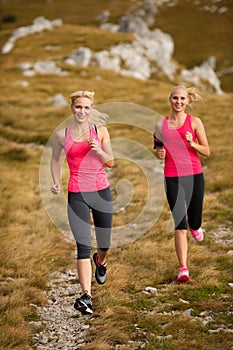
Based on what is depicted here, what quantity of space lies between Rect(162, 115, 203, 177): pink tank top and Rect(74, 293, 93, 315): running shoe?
2648 millimetres

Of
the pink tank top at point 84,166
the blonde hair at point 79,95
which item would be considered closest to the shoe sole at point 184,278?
the pink tank top at point 84,166

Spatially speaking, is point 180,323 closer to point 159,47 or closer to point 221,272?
point 221,272

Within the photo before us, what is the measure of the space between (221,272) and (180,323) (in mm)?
2205

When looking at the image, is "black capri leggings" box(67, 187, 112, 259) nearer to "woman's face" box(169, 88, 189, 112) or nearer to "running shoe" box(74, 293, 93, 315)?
"running shoe" box(74, 293, 93, 315)

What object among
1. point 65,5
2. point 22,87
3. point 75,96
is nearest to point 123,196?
point 75,96

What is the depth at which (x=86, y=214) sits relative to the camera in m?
6.66

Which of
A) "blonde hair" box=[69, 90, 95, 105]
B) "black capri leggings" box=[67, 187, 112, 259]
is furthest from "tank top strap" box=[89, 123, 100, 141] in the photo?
"black capri leggings" box=[67, 187, 112, 259]

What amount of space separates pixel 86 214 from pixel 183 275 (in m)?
2.29

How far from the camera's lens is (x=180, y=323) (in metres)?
6.04

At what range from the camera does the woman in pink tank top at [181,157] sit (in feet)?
24.0

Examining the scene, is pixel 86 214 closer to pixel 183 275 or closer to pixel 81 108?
pixel 81 108

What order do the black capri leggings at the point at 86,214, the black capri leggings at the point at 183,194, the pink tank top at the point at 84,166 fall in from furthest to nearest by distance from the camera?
the black capri leggings at the point at 183,194 → the pink tank top at the point at 84,166 → the black capri leggings at the point at 86,214

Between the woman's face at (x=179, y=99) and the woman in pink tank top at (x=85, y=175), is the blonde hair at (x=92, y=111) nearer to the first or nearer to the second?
the woman in pink tank top at (x=85, y=175)

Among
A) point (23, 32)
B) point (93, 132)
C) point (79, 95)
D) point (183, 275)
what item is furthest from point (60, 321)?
point (23, 32)
